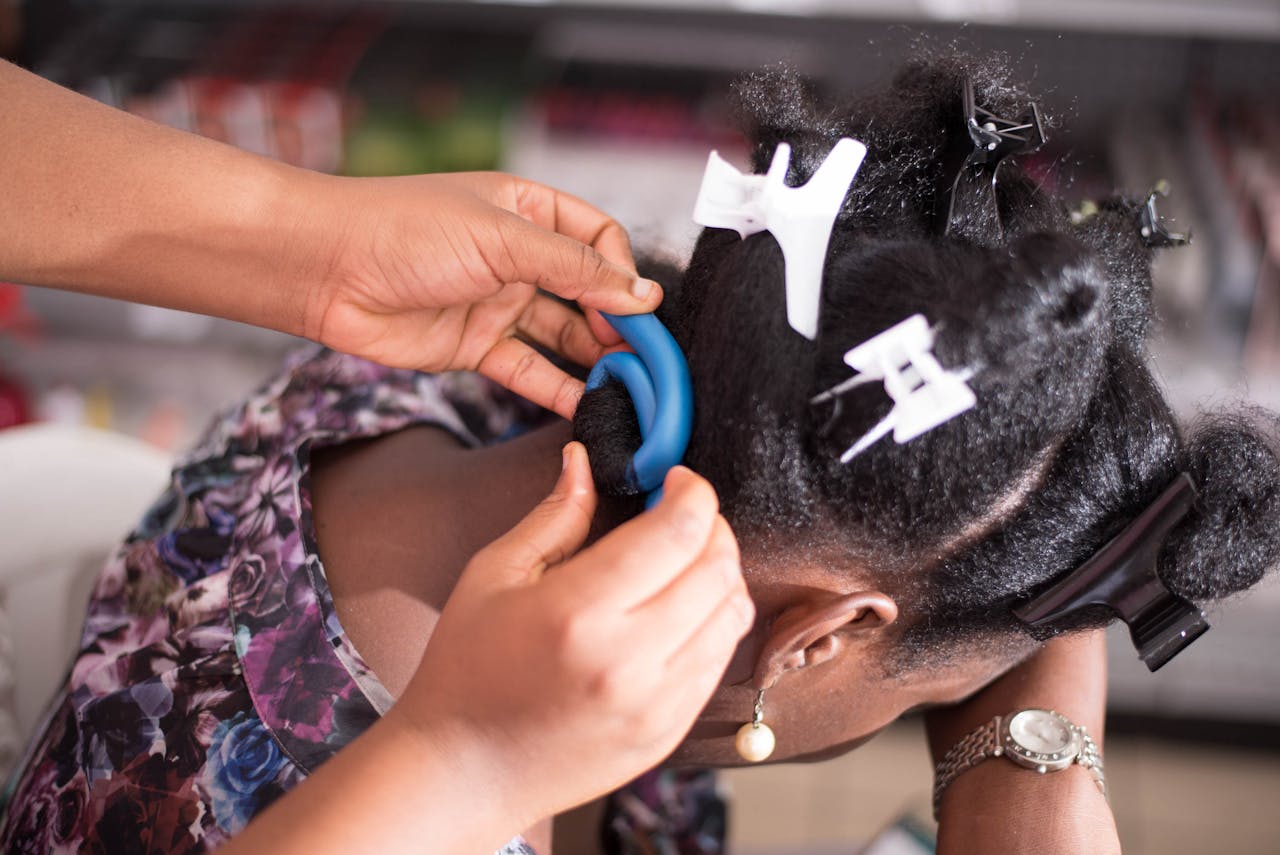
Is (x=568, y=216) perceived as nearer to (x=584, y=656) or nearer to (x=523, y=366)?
(x=523, y=366)

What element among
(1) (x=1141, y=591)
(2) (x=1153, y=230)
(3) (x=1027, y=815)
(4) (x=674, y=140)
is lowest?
(3) (x=1027, y=815)

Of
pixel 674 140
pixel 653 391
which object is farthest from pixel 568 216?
pixel 674 140

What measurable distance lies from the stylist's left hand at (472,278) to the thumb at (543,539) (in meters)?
0.19

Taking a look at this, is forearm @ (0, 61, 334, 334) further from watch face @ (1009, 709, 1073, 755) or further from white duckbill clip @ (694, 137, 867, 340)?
watch face @ (1009, 709, 1073, 755)

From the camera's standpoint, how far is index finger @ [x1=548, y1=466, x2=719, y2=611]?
2.18 ft

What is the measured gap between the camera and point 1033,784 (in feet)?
3.55

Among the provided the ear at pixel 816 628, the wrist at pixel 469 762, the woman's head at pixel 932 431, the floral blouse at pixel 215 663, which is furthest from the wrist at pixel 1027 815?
the wrist at pixel 469 762

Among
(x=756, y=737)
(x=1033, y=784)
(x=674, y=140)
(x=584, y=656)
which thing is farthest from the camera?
(x=674, y=140)

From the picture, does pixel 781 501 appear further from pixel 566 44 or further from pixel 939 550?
pixel 566 44

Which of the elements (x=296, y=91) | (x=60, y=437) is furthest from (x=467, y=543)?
(x=296, y=91)

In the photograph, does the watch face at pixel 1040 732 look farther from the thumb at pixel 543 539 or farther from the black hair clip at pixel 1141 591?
the thumb at pixel 543 539

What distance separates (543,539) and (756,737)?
0.33 metres

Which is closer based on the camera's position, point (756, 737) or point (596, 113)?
point (756, 737)

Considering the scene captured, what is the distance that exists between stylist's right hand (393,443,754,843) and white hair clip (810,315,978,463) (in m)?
0.14
